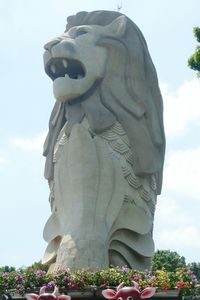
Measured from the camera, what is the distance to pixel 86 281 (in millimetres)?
13227

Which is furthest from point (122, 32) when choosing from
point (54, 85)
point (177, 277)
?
point (177, 277)

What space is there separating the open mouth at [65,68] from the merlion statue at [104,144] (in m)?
0.03

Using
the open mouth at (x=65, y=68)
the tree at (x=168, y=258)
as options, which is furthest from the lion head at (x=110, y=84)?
the tree at (x=168, y=258)

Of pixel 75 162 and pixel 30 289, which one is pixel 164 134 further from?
pixel 30 289

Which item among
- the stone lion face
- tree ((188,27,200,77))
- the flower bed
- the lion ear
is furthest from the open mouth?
the flower bed

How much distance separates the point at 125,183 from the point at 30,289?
7196mm

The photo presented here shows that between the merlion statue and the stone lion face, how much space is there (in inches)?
1.2

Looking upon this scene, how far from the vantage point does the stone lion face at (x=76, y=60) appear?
20453 millimetres

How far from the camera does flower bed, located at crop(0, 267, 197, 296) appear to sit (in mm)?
12984

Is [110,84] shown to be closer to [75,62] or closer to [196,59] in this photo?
[75,62]

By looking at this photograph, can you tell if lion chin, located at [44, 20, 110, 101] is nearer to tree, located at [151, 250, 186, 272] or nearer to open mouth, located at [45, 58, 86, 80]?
open mouth, located at [45, 58, 86, 80]

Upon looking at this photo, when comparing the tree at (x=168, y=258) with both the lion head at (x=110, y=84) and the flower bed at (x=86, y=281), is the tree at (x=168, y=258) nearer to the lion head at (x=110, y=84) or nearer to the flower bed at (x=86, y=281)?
the lion head at (x=110, y=84)

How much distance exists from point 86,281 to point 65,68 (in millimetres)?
9239

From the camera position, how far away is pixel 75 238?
18797 mm
